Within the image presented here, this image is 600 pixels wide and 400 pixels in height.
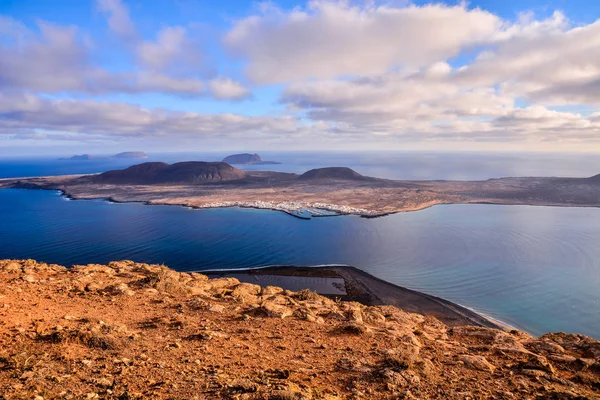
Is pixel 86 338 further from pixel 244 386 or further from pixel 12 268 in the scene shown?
pixel 12 268

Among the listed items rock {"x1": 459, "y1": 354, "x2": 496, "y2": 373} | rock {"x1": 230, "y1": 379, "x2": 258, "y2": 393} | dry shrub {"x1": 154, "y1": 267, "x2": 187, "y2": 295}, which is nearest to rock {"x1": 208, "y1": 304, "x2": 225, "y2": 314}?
dry shrub {"x1": 154, "y1": 267, "x2": 187, "y2": 295}

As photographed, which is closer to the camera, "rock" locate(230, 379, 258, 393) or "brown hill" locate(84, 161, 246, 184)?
"rock" locate(230, 379, 258, 393)

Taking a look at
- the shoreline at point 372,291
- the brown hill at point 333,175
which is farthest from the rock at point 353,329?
the brown hill at point 333,175

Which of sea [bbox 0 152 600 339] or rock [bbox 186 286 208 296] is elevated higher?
rock [bbox 186 286 208 296]

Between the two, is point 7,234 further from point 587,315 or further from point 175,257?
point 587,315

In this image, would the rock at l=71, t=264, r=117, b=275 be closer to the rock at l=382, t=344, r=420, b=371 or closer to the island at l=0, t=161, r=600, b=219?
the rock at l=382, t=344, r=420, b=371

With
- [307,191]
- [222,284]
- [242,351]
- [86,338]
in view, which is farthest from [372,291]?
[307,191]
